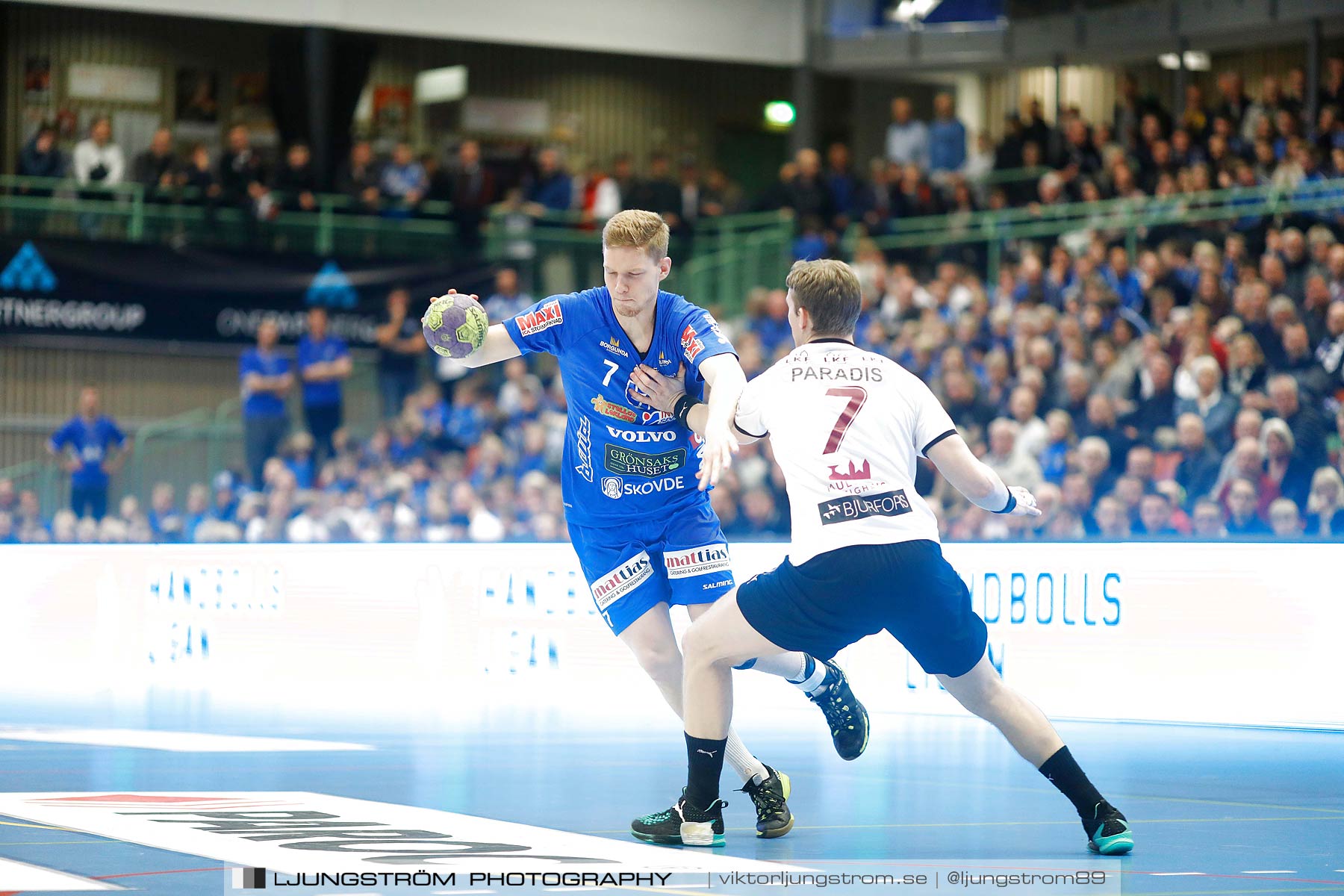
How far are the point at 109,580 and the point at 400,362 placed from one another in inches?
332

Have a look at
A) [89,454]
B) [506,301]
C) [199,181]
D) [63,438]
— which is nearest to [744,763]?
[506,301]

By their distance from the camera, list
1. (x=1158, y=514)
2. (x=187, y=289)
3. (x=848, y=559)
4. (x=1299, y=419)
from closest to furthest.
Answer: (x=848, y=559), (x=1158, y=514), (x=1299, y=419), (x=187, y=289)

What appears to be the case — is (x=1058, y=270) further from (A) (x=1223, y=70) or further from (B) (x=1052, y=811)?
(B) (x=1052, y=811)

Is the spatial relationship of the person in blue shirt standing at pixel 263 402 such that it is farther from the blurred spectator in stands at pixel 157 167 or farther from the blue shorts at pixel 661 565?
the blue shorts at pixel 661 565

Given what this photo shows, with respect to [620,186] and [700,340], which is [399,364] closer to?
[620,186]

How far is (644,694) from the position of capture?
1327 cm

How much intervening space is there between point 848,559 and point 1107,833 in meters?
1.20

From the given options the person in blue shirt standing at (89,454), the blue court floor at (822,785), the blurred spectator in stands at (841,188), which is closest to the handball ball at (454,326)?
the blue court floor at (822,785)

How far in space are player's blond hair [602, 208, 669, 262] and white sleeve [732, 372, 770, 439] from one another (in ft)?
2.33

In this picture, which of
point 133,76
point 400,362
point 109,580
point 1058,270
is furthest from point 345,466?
point 133,76

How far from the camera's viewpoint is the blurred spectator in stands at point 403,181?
24.8m

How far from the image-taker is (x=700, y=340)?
657 cm

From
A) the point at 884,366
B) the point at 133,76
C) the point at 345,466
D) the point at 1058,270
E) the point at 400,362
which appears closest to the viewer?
the point at 884,366

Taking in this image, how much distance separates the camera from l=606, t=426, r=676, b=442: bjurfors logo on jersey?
6820mm
